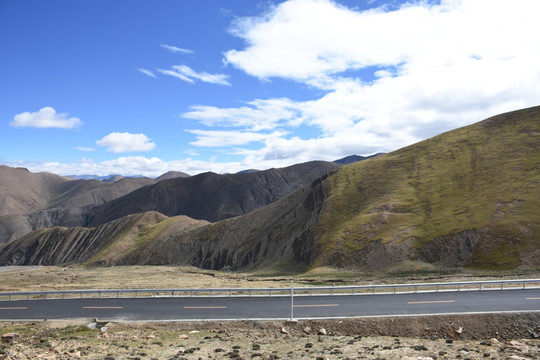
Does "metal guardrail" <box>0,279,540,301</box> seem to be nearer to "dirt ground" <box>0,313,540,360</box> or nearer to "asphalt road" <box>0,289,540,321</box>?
"asphalt road" <box>0,289,540,321</box>

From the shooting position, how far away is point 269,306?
26.7 meters

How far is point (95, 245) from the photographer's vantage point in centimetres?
14438

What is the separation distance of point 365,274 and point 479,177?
32.2 m

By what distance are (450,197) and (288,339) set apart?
56.6 meters

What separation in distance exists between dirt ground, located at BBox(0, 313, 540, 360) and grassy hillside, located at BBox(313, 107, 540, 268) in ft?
105

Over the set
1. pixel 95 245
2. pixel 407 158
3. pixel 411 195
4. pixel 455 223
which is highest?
pixel 407 158

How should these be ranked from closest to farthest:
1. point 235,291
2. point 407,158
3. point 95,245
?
point 235,291
point 407,158
point 95,245

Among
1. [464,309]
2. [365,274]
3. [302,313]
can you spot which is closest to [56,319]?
[302,313]

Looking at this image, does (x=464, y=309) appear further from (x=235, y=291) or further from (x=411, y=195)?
(x=411, y=195)

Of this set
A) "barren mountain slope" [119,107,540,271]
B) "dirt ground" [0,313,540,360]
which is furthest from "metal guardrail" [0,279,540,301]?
"barren mountain slope" [119,107,540,271]

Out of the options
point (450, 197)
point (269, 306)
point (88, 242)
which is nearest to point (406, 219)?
point (450, 197)

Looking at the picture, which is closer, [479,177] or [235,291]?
[235,291]

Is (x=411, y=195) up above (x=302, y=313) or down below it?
above

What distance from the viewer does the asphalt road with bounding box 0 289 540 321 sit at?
24.6m
